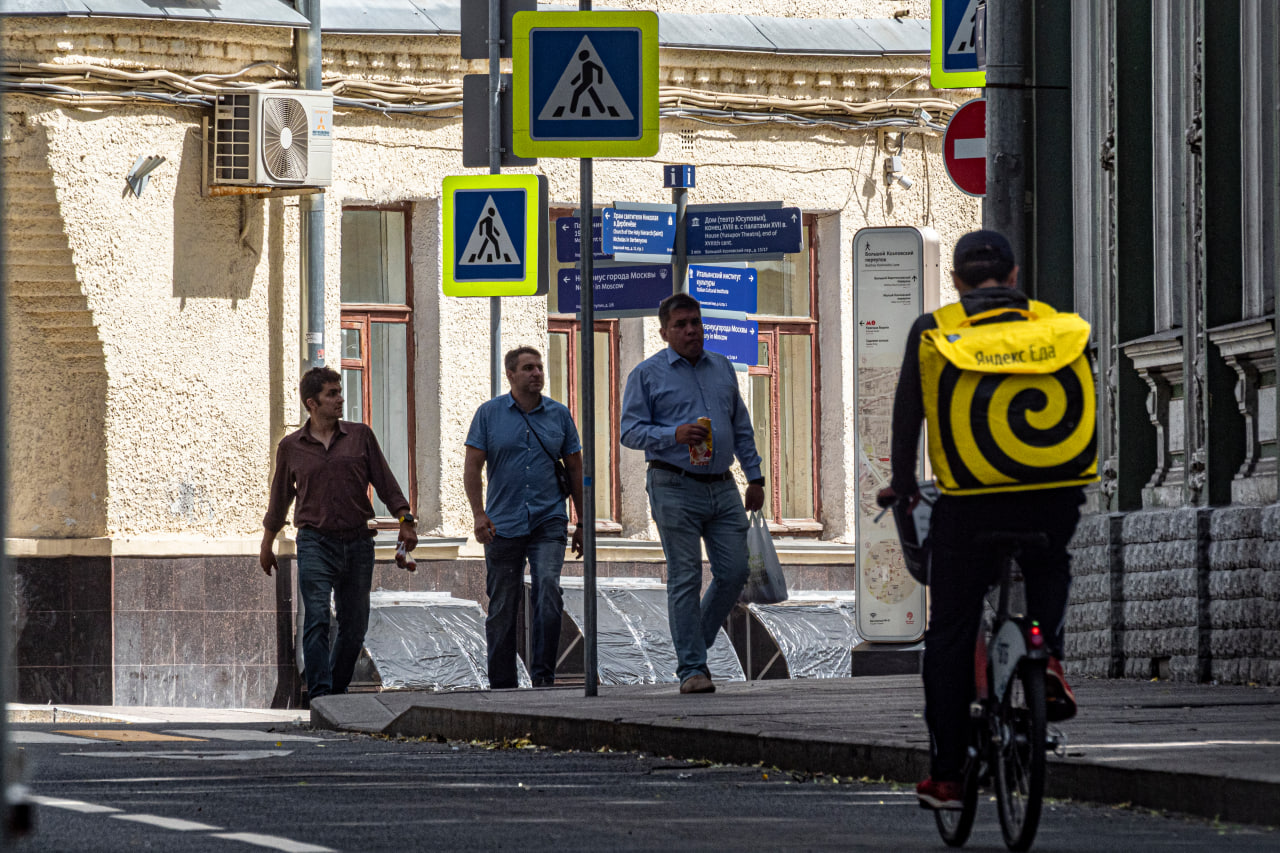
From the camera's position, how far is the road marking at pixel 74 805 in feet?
25.0

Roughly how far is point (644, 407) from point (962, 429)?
18.4 feet

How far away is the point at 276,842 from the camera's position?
6520 millimetres

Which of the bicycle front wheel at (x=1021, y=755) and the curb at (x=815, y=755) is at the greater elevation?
the bicycle front wheel at (x=1021, y=755)

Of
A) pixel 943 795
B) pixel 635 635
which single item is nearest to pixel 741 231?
pixel 635 635

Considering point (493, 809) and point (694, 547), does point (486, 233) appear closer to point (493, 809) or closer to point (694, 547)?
point (694, 547)

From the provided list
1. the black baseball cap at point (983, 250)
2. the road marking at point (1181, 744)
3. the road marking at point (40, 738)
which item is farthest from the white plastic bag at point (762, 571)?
the black baseball cap at point (983, 250)

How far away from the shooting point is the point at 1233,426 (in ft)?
40.3

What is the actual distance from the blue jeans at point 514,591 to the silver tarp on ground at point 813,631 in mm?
7241

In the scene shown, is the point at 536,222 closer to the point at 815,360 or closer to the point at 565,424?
the point at 565,424

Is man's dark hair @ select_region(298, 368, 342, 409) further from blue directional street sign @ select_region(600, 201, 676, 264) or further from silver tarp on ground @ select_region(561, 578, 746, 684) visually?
silver tarp on ground @ select_region(561, 578, 746, 684)

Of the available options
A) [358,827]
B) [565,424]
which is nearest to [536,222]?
[565,424]

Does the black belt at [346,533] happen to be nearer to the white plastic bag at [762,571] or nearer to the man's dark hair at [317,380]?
the man's dark hair at [317,380]

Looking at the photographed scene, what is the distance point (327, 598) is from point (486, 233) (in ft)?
9.73

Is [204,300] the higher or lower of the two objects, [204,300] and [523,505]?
the higher
